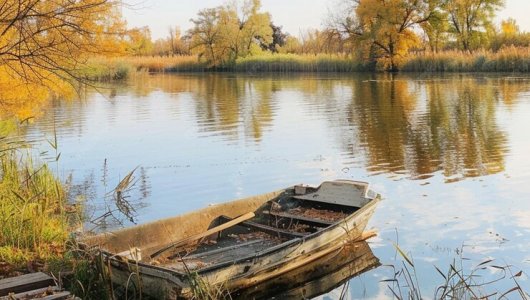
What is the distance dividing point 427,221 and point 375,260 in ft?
5.16

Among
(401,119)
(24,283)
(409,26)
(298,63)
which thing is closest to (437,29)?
(409,26)

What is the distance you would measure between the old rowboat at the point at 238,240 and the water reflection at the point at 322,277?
11 centimetres

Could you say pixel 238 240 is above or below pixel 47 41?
below

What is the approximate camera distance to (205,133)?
1781 centimetres

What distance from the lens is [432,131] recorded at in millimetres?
17141

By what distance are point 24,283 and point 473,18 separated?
51977 mm

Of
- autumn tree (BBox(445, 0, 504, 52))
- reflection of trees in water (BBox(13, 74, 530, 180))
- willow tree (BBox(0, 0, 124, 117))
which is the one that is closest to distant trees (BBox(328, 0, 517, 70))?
autumn tree (BBox(445, 0, 504, 52))

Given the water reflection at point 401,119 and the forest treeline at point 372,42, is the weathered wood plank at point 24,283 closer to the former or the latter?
the water reflection at point 401,119

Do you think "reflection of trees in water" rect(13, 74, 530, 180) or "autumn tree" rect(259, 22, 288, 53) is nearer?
"reflection of trees in water" rect(13, 74, 530, 180)

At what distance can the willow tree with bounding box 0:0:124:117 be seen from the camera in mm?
6684

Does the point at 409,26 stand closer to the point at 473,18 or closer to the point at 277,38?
the point at 473,18

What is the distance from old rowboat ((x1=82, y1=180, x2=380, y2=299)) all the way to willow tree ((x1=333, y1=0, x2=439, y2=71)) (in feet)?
135

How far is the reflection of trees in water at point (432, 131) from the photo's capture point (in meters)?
12.5

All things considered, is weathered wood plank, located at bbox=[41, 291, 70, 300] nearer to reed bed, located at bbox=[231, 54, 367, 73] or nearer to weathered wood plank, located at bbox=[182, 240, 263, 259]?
weathered wood plank, located at bbox=[182, 240, 263, 259]
